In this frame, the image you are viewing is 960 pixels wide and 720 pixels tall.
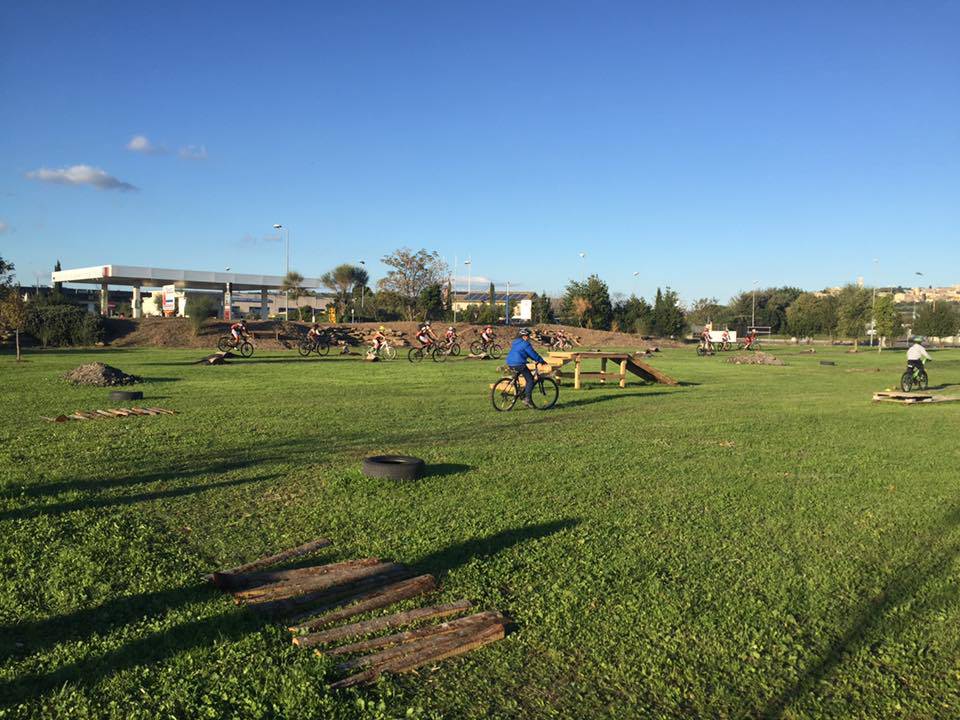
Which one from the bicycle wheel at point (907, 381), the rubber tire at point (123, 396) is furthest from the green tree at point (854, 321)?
the rubber tire at point (123, 396)

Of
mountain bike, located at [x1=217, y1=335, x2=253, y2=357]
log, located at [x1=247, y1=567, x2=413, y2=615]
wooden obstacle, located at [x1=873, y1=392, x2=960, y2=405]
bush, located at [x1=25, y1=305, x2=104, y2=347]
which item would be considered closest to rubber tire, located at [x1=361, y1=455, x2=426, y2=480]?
log, located at [x1=247, y1=567, x2=413, y2=615]

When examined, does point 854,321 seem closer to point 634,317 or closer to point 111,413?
point 634,317

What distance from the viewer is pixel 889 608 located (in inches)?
197

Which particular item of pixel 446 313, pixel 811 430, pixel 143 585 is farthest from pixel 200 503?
pixel 446 313

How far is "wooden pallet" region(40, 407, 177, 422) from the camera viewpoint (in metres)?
13.1

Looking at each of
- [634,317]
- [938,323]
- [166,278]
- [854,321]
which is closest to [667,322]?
[634,317]

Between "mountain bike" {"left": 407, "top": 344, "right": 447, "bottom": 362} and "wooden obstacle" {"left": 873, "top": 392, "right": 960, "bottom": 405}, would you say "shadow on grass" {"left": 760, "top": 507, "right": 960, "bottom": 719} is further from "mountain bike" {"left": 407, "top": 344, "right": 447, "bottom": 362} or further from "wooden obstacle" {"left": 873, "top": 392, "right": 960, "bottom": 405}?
"mountain bike" {"left": 407, "top": 344, "right": 447, "bottom": 362}

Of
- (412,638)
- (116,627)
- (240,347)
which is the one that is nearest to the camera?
(412,638)

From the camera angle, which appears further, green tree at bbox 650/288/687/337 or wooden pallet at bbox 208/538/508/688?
green tree at bbox 650/288/687/337

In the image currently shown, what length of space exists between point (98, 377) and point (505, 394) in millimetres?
10856

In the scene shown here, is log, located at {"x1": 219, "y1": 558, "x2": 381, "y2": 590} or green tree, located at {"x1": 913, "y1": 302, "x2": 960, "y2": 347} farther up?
green tree, located at {"x1": 913, "y1": 302, "x2": 960, "y2": 347}

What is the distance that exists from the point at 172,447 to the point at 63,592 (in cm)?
562

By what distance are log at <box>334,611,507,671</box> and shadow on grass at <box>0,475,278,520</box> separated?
13.3ft

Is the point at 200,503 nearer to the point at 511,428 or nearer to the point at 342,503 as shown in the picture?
the point at 342,503
